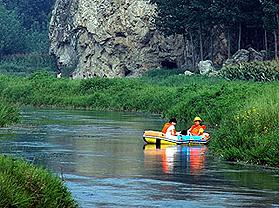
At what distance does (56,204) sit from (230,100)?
2856 centimetres

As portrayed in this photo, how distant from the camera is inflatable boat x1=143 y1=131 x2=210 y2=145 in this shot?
1391 inches

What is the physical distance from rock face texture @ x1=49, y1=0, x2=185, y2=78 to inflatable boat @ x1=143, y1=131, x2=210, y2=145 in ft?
159

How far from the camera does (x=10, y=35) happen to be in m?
113

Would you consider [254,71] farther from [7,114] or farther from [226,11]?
[7,114]

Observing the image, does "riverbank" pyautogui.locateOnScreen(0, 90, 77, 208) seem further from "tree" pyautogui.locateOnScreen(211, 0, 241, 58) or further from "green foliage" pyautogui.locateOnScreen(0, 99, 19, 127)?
"tree" pyautogui.locateOnScreen(211, 0, 241, 58)

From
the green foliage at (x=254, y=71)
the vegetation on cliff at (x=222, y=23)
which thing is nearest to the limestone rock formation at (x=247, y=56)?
the vegetation on cliff at (x=222, y=23)

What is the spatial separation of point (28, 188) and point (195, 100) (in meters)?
31.6

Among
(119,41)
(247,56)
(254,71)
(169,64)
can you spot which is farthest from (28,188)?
(119,41)

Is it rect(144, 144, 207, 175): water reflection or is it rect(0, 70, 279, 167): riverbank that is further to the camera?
rect(0, 70, 279, 167): riverbank

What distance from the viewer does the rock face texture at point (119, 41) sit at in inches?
3482

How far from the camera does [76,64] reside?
9756 cm

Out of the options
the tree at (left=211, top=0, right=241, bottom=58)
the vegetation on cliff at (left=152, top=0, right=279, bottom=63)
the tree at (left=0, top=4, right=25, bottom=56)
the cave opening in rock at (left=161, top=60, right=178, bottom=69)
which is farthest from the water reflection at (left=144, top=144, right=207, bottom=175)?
the tree at (left=0, top=4, right=25, bottom=56)

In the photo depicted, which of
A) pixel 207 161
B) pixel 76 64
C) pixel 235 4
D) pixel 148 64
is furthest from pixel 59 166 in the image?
pixel 76 64

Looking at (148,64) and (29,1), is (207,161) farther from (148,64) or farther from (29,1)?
(29,1)
